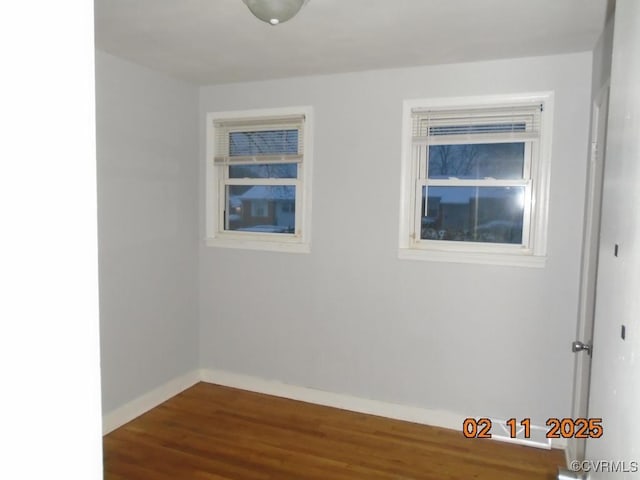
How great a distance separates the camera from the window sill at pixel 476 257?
2795mm

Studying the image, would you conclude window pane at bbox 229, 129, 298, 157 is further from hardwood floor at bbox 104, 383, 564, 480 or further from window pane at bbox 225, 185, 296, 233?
hardwood floor at bbox 104, 383, 564, 480

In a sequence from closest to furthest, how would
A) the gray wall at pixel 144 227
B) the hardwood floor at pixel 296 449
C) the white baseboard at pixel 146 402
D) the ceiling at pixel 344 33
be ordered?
the ceiling at pixel 344 33, the hardwood floor at pixel 296 449, the gray wall at pixel 144 227, the white baseboard at pixel 146 402

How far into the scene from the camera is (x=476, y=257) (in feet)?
9.58

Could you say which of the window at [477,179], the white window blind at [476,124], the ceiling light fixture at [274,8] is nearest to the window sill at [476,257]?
the window at [477,179]

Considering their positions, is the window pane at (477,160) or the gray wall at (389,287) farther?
the window pane at (477,160)

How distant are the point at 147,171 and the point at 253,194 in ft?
2.80

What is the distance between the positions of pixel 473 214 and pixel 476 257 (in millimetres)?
300

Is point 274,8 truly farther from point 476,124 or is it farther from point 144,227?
point 144,227

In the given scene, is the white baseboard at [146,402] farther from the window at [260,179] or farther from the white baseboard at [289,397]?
the window at [260,179]

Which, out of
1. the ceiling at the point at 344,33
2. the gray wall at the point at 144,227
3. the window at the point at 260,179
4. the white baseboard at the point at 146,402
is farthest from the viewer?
the window at the point at 260,179

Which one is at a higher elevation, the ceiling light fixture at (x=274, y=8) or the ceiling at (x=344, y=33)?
the ceiling at (x=344, y=33)

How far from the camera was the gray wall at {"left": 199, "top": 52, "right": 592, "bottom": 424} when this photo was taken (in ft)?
9.02

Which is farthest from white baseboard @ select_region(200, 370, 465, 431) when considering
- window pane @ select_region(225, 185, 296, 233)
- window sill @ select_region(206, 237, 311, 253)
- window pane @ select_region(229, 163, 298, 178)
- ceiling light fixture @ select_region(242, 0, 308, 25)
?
ceiling light fixture @ select_region(242, 0, 308, 25)

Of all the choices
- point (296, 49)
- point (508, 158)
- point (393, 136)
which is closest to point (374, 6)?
point (296, 49)
